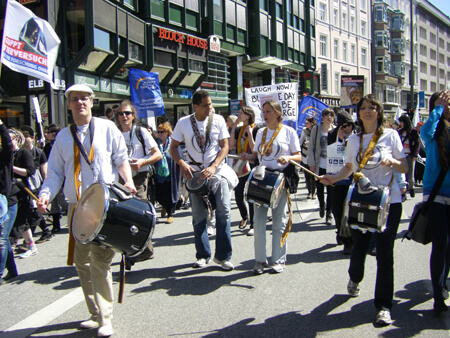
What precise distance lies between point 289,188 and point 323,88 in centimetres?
3526

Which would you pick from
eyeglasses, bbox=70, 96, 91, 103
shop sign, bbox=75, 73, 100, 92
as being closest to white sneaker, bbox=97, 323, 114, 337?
eyeglasses, bbox=70, 96, 91, 103

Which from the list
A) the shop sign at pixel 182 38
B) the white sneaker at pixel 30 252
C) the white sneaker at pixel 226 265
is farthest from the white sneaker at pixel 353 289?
the shop sign at pixel 182 38

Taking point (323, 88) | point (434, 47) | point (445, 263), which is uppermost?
point (434, 47)

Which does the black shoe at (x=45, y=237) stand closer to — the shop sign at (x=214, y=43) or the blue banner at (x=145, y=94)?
the blue banner at (x=145, y=94)

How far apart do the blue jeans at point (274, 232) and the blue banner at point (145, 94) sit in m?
7.24

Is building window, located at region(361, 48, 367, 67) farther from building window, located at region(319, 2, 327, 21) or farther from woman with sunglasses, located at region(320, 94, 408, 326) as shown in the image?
woman with sunglasses, located at region(320, 94, 408, 326)

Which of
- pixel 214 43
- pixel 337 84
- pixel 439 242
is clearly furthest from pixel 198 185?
pixel 337 84

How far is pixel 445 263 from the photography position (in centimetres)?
386

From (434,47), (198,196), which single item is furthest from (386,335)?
(434,47)

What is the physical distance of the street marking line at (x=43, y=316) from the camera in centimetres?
378

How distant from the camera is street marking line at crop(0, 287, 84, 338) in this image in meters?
3.78

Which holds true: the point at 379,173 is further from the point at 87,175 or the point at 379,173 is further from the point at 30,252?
the point at 30,252

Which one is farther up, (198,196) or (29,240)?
(198,196)

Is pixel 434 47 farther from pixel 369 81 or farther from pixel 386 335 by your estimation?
pixel 386 335
